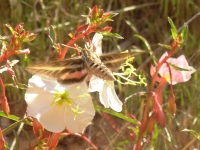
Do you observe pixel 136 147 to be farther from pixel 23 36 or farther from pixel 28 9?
pixel 28 9

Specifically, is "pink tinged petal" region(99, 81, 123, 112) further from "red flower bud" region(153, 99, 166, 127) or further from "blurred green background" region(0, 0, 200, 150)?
"blurred green background" region(0, 0, 200, 150)

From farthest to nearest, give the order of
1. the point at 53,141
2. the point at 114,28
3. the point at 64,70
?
1. the point at 114,28
2. the point at 53,141
3. the point at 64,70

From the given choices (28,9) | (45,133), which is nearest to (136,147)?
(45,133)

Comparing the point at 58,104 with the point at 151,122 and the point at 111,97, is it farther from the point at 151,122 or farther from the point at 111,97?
the point at 151,122

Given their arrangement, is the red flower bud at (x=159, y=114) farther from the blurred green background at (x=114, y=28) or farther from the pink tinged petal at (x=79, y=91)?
the blurred green background at (x=114, y=28)

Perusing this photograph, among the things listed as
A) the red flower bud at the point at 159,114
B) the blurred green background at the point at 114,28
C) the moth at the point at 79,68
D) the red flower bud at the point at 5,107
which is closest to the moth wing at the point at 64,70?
the moth at the point at 79,68

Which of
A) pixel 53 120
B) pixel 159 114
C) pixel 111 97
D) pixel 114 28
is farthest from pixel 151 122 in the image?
pixel 114 28
